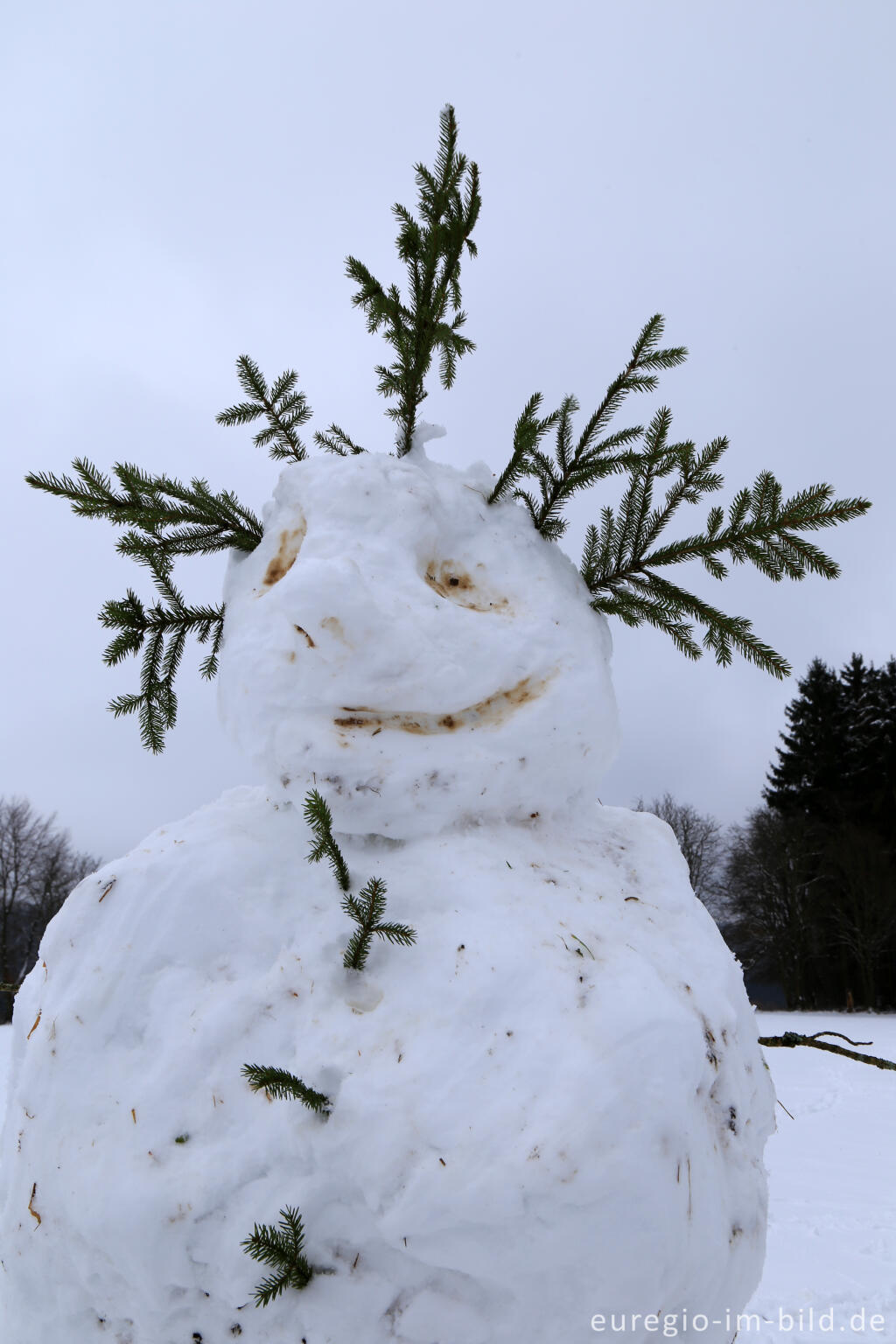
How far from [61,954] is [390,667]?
1.00 metres

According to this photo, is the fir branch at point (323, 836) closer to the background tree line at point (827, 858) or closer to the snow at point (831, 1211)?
the snow at point (831, 1211)

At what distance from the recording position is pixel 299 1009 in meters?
1.58

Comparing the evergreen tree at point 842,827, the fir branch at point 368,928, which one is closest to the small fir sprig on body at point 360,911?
the fir branch at point 368,928

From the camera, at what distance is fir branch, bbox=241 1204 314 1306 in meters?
1.32

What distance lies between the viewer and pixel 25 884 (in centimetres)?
2817

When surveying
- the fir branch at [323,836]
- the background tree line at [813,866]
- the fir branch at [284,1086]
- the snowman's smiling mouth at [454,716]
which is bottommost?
the fir branch at [284,1086]

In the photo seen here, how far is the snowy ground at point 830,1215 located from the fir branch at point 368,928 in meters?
3.47

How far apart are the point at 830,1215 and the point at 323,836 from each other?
577cm

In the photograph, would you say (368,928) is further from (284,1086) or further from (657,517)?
(657,517)

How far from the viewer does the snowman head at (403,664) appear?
1.82 m

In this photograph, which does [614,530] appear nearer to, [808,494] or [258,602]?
[808,494]

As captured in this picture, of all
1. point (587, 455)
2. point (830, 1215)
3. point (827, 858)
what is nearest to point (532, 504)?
point (587, 455)

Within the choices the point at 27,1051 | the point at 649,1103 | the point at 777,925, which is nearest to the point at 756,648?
the point at 649,1103

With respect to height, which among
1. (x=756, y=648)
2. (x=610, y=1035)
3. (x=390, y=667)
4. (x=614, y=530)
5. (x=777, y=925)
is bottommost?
(x=610, y=1035)
